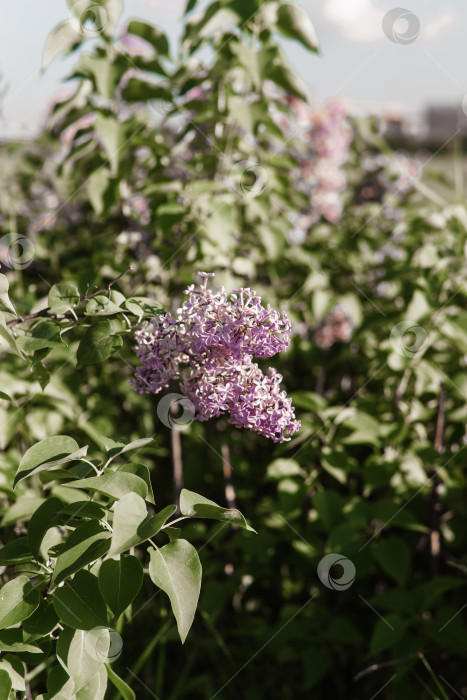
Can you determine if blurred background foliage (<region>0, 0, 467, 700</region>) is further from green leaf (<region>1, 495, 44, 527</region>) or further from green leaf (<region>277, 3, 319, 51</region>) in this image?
green leaf (<region>1, 495, 44, 527</region>)

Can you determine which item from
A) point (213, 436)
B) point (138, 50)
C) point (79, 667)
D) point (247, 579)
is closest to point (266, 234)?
point (213, 436)

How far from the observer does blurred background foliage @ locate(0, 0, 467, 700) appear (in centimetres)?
158

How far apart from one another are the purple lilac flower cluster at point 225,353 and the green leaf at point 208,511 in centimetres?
13

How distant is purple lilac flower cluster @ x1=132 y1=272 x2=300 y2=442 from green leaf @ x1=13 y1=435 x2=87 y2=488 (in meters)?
0.16

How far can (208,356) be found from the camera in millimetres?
954

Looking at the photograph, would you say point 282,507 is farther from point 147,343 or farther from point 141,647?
point 147,343

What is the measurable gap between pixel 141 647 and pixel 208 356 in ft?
3.84

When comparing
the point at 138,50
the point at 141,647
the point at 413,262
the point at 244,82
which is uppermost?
the point at 244,82

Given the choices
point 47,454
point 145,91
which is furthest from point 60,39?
point 47,454

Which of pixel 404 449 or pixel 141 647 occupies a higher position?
pixel 404 449

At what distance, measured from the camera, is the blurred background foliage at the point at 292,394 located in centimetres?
158

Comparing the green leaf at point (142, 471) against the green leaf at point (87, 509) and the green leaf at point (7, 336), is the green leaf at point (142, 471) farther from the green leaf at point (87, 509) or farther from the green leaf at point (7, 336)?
the green leaf at point (7, 336)

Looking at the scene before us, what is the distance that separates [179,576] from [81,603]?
0.12m

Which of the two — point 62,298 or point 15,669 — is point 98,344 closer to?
point 62,298
